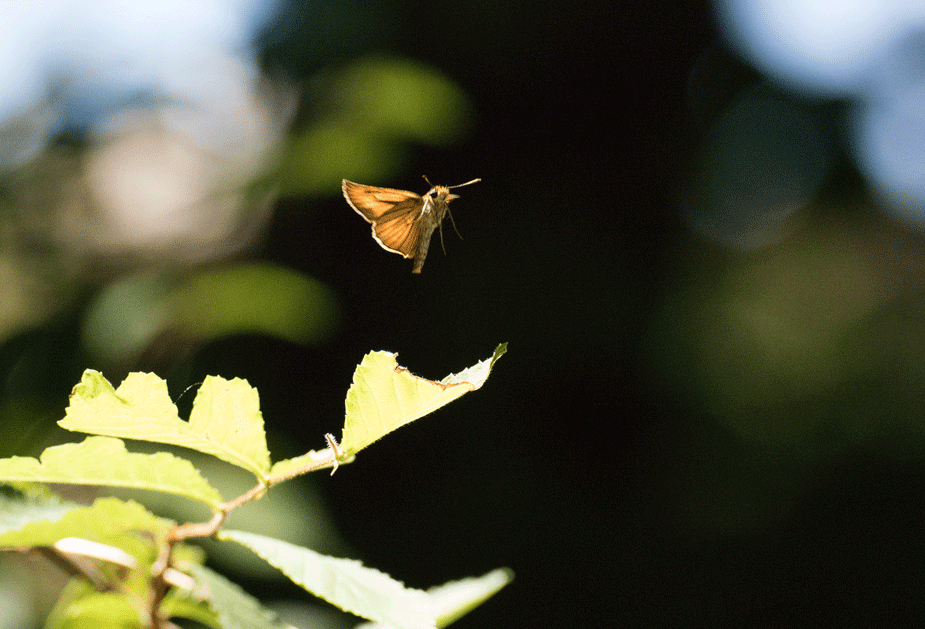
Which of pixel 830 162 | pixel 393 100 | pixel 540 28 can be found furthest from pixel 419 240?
pixel 830 162

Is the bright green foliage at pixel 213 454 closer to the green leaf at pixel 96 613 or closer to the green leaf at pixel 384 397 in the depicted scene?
the green leaf at pixel 384 397

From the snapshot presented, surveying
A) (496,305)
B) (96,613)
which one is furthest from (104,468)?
(496,305)

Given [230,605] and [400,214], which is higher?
[400,214]

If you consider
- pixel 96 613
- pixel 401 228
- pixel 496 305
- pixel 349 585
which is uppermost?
pixel 496 305

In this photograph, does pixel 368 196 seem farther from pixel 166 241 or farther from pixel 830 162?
pixel 830 162

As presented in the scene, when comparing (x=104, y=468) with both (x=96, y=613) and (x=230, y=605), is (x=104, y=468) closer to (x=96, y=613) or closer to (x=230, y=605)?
(x=230, y=605)

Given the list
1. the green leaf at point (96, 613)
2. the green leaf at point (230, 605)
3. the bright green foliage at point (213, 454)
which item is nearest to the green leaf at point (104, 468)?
the bright green foliage at point (213, 454)
